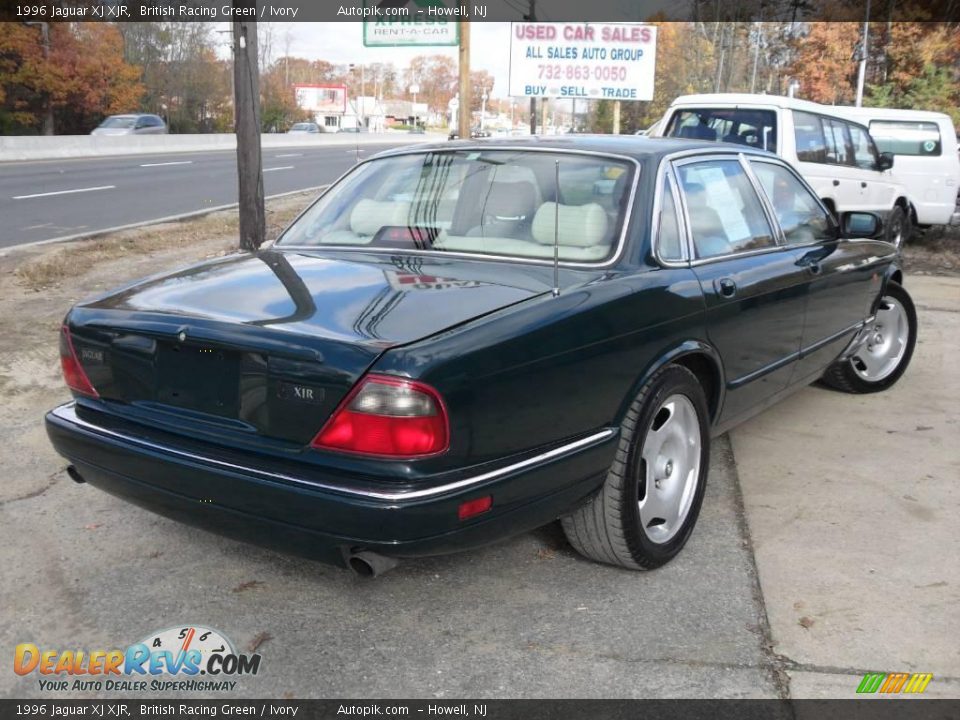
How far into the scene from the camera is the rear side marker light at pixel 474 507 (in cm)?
273

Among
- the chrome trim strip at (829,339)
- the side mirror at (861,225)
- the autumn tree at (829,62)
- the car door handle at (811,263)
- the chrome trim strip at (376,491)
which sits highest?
the autumn tree at (829,62)

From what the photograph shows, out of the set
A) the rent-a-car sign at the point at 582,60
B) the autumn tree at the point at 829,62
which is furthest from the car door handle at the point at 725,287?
the autumn tree at the point at 829,62

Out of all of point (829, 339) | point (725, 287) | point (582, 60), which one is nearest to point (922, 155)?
point (829, 339)

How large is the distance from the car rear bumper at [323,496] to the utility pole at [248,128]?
6.88 meters

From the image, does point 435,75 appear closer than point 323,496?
No

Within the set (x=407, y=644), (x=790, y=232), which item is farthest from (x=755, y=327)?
(x=407, y=644)

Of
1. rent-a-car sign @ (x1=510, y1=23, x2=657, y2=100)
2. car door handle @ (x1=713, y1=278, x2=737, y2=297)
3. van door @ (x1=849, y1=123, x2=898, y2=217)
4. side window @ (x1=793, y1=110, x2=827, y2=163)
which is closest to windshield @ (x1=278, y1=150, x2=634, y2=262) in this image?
car door handle @ (x1=713, y1=278, x2=737, y2=297)

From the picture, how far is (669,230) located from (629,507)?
112 centimetres

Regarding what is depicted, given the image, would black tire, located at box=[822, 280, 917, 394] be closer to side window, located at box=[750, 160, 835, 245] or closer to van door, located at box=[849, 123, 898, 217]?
side window, located at box=[750, 160, 835, 245]

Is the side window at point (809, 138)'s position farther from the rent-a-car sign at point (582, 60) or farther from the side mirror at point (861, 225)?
the rent-a-car sign at point (582, 60)

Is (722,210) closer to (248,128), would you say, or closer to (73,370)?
(73,370)

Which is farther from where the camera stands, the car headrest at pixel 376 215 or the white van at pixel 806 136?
the white van at pixel 806 136

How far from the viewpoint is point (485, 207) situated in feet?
12.6

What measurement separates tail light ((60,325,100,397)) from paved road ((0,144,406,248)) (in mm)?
7028
